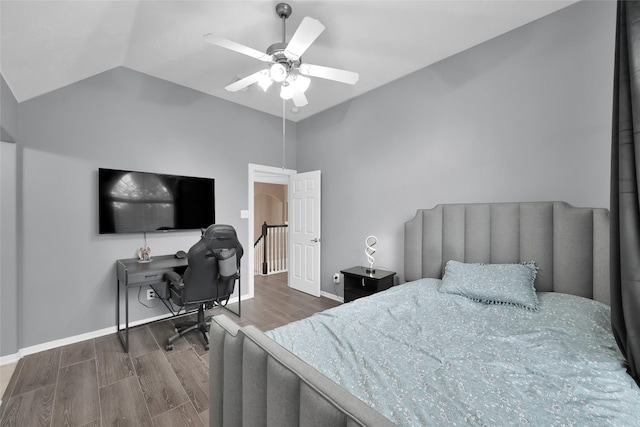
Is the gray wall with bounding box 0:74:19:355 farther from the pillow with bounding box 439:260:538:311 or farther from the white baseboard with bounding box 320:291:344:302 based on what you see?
the pillow with bounding box 439:260:538:311

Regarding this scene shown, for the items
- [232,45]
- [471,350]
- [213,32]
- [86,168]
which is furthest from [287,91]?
[86,168]

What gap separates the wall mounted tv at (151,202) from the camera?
2.89 metres

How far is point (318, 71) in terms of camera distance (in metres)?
2.12

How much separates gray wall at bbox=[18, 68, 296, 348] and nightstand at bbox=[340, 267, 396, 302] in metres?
2.17

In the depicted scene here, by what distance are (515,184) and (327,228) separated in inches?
97.7

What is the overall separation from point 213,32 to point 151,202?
6.62 ft

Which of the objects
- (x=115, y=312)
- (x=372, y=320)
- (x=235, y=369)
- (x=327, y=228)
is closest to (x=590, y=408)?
(x=372, y=320)

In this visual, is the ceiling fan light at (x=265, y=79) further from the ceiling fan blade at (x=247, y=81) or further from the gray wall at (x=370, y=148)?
the gray wall at (x=370, y=148)

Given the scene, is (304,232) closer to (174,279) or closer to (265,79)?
(174,279)

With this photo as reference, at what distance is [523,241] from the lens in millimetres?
2266

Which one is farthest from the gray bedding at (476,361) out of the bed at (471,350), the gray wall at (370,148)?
the gray wall at (370,148)

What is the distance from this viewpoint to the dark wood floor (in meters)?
1.75

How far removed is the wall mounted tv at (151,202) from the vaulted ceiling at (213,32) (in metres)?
1.05

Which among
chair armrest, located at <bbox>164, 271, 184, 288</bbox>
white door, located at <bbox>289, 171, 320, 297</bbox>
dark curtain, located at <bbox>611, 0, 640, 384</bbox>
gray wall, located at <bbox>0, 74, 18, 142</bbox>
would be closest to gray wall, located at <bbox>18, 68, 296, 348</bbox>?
gray wall, located at <bbox>0, 74, 18, 142</bbox>
